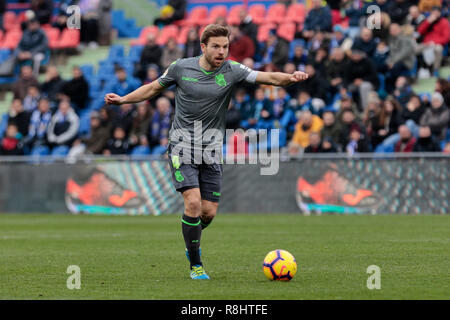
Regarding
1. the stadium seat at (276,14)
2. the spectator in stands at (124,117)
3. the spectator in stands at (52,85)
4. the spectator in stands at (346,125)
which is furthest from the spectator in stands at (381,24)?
the spectator in stands at (52,85)

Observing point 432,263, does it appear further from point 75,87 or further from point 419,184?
point 75,87

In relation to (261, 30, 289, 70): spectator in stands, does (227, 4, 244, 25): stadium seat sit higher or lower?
higher

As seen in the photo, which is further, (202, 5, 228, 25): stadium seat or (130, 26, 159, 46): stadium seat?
(130, 26, 159, 46): stadium seat

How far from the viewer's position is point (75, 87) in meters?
25.3

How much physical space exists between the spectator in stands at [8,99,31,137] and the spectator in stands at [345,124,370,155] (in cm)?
919

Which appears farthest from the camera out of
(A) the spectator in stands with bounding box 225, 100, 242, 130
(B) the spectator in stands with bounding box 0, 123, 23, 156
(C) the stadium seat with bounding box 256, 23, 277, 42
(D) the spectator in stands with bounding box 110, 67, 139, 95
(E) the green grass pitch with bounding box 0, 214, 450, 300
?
(C) the stadium seat with bounding box 256, 23, 277, 42

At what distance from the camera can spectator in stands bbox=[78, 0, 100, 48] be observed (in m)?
29.0

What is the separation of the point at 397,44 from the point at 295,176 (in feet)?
13.9

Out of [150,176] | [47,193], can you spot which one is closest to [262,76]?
[150,176]

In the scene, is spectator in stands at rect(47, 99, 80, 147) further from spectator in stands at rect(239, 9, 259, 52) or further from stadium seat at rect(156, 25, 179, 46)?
stadium seat at rect(156, 25, 179, 46)

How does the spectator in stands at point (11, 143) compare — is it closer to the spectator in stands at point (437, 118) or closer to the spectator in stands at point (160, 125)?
the spectator in stands at point (160, 125)

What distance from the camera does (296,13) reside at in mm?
26672

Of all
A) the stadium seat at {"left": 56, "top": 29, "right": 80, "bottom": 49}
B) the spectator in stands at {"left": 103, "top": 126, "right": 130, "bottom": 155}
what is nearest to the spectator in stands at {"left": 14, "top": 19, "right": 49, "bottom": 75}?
the stadium seat at {"left": 56, "top": 29, "right": 80, "bottom": 49}

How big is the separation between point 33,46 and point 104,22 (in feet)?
8.02
